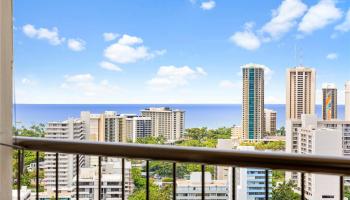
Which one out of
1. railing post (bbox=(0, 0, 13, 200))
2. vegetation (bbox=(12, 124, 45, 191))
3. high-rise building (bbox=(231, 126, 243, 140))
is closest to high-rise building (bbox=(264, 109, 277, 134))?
high-rise building (bbox=(231, 126, 243, 140))

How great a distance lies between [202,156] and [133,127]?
895 millimetres

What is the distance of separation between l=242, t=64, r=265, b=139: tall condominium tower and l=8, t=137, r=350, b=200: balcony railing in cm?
66

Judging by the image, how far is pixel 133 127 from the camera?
86.0 inches

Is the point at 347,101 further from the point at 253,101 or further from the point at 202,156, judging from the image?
the point at 202,156

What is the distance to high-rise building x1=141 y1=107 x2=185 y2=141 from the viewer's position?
212 cm

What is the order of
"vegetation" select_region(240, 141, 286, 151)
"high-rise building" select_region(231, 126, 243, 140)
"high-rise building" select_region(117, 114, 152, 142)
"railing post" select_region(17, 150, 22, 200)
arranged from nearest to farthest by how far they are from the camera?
"railing post" select_region(17, 150, 22, 200) < "vegetation" select_region(240, 141, 286, 151) < "high-rise building" select_region(231, 126, 243, 140) < "high-rise building" select_region(117, 114, 152, 142)

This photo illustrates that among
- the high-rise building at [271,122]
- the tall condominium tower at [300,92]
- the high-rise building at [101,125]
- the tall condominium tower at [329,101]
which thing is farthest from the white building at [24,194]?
the tall condominium tower at [329,101]

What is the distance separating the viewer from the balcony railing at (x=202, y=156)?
3.86ft

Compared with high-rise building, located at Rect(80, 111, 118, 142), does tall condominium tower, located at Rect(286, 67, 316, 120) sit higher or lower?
higher

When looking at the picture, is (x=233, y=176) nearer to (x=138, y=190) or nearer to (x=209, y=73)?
(x=138, y=190)

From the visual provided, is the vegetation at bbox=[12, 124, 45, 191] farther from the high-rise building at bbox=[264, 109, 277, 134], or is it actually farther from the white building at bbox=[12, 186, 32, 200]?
the high-rise building at bbox=[264, 109, 277, 134]

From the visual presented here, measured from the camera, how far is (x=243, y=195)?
5.60 feet

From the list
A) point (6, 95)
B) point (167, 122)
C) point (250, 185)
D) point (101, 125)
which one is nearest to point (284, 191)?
point (250, 185)

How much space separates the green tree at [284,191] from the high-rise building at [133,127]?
2.47ft
